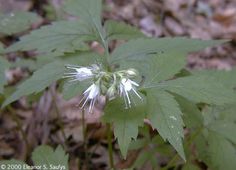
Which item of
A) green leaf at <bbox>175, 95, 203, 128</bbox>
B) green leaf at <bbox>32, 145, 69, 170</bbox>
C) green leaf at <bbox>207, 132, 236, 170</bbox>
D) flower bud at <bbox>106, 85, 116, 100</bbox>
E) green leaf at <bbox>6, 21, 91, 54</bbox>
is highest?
green leaf at <bbox>6, 21, 91, 54</bbox>

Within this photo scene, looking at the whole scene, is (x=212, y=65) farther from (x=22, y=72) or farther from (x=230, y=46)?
(x=22, y=72)

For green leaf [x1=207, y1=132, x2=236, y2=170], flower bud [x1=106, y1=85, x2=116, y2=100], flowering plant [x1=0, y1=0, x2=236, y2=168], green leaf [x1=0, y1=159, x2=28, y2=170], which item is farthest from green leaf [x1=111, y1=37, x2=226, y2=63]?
green leaf [x1=0, y1=159, x2=28, y2=170]

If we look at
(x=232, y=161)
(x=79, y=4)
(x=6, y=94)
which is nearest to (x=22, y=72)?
(x=6, y=94)

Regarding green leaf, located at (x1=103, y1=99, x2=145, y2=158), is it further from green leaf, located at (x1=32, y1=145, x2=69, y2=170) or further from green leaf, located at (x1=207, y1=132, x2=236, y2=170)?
green leaf, located at (x1=207, y1=132, x2=236, y2=170)

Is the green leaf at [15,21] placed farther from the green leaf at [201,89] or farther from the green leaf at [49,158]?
the green leaf at [201,89]

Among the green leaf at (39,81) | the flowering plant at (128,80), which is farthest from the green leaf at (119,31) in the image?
the green leaf at (39,81)

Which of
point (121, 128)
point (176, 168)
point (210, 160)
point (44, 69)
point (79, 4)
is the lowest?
point (176, 168)

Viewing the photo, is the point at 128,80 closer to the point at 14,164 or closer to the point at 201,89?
the point at 201,89
